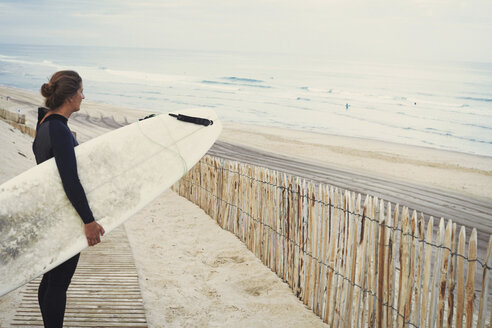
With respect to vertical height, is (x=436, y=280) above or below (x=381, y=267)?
above

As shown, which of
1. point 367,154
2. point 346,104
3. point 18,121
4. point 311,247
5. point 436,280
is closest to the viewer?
point 436,280

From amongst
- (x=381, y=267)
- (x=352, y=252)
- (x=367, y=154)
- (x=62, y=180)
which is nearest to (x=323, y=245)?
(x=352, y=252)

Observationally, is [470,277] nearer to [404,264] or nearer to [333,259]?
[404,264]

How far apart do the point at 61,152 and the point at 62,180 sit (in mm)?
157

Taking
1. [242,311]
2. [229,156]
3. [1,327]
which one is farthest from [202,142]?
[229,156]

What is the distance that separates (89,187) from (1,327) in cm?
104

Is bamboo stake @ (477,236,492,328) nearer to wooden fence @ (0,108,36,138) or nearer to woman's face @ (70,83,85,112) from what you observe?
woman's face @ (70,83,85,112)

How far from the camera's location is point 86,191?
2.79 m

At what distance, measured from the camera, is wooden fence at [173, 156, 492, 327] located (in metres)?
2.34

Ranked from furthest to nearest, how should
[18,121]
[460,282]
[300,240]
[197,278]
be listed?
1. [18,121]
2. [197,278]
3. [300,240]
4. [460,282]

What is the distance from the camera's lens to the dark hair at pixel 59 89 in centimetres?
219

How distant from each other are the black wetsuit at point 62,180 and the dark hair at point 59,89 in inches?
3.1

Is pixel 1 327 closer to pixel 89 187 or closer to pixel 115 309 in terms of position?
pixel 115 309

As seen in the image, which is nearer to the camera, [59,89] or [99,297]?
[59,89]
